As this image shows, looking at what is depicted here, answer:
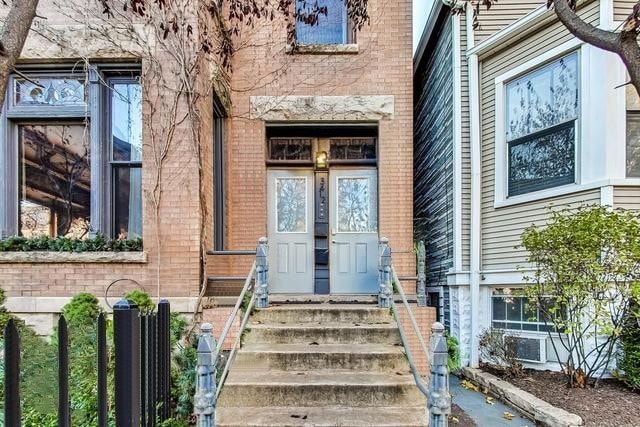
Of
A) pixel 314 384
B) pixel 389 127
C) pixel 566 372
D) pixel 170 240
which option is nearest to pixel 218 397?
pixel 314 384

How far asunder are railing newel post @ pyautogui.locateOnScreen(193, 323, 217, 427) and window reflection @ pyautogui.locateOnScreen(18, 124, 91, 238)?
2875mm

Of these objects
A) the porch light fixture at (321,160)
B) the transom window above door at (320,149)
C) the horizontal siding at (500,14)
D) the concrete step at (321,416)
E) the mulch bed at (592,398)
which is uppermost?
the horizontal siding at (500,14)

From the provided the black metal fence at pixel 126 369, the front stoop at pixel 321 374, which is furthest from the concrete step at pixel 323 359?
the black metal fence at pixel 126 369

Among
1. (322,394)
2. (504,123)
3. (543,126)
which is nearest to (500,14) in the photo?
(504,123)

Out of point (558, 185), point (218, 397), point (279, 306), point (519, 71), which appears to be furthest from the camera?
point (519, 71)

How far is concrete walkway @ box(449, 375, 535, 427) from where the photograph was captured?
158 inches

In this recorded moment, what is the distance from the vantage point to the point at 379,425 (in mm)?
3416

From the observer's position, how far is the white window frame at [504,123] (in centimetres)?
511

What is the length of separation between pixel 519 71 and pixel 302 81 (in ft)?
11.1

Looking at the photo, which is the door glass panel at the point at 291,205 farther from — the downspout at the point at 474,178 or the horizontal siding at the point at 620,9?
the horizontal siding at the point at 620,9

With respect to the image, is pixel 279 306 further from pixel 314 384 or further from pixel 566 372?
pixel 566 372

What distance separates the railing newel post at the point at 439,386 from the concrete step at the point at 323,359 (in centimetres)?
101

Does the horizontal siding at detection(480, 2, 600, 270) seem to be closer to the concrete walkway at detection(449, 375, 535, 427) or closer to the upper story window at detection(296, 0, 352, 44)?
the concrete walkway at detection(449, 375, 535, 427)

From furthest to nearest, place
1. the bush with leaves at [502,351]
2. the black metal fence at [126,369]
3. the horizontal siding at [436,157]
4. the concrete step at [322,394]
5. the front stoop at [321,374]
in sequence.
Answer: the horizontal siding at [436,157] → the bush with leaves at [502,351] → the concrete step at [322,394] → the front stoop at [321,374] → the black metal fence at [126,369]
